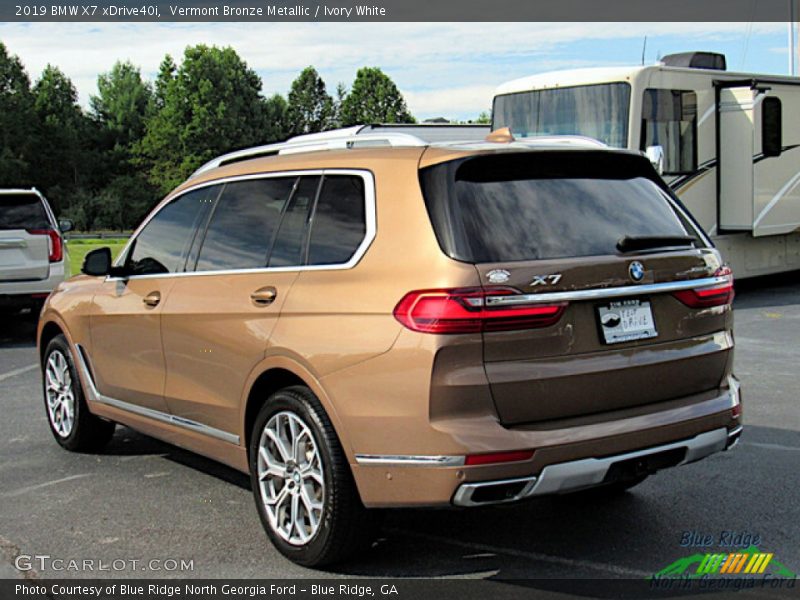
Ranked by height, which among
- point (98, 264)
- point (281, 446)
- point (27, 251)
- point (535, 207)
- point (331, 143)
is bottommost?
point (27, 251)

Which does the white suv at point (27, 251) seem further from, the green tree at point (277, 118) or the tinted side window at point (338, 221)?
the green tree at point (277, 118)

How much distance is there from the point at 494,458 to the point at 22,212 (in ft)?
33.5

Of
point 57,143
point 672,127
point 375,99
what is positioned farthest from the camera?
point 375,99

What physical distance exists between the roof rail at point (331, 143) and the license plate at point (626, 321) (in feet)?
3.55

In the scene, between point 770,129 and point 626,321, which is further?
point 770,129

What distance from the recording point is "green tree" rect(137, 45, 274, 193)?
76062 mm

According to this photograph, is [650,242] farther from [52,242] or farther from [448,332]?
[52,242]

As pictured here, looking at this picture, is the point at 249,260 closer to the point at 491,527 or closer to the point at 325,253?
the point at 325,253

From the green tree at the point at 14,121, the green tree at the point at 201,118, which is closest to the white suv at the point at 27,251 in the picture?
the green tree at the point at 14,121

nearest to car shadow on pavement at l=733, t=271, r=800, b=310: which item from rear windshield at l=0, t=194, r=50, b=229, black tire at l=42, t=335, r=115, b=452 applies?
rear windshield at l=0, t=194, r=50, b=229

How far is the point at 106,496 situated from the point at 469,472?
2.71 m

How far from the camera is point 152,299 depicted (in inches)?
225

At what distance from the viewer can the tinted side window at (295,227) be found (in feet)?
15.5

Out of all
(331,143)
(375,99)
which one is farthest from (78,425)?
(375,99)
